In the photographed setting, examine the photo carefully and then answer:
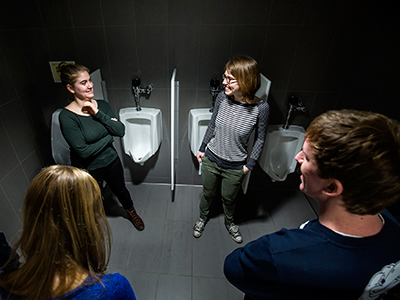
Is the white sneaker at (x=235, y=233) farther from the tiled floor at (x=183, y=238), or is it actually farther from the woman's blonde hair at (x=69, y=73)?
the woman's blonde hair at (x=69, y=73)

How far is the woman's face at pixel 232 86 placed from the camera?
1.36 metres

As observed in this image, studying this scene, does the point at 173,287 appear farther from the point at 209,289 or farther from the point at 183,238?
the point at 183,238

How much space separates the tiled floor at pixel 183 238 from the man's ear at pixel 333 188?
4.27 feet

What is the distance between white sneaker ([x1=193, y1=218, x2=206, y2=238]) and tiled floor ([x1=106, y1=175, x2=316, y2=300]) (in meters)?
0.04

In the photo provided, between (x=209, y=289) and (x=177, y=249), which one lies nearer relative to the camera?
(x=209, y=289)

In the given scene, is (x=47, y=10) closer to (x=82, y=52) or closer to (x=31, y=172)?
(x=82, y=52)

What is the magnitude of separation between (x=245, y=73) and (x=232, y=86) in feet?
0.37

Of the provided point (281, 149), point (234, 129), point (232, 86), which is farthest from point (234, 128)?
point (281, 149)

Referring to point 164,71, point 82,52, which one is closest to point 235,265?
point 164,71

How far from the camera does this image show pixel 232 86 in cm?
137

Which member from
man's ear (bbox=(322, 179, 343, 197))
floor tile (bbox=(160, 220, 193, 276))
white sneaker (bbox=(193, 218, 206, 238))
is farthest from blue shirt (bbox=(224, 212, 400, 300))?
white sneaker (bbox=(193, 218, 206, 238))

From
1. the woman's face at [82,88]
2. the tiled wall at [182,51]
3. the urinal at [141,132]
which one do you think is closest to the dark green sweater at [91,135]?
the woman's face at [82,88]

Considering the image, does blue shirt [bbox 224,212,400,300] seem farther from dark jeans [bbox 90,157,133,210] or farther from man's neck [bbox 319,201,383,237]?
dark jeans [bbox 90,157,133,210]

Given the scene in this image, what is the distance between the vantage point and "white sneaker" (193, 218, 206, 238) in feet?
6.16
